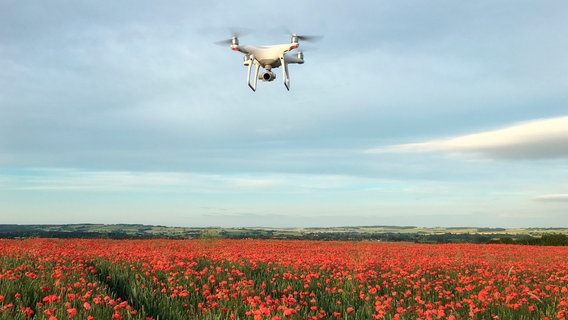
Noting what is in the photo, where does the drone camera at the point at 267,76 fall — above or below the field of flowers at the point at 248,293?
above

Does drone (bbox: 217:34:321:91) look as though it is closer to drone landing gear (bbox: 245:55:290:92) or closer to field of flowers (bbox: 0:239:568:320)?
drone landing gear (bbox: 245:55:290:92)

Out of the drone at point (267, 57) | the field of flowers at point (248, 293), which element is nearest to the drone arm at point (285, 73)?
the drone at point (267, 57)

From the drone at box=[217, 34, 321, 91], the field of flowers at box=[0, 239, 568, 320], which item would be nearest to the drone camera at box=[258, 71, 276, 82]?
the drone at box=[217, 34, 321, 91]

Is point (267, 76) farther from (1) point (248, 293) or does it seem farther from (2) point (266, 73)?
(1) point (248, 293)

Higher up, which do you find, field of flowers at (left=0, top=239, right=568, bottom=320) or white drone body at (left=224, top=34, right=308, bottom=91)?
white drone body at (left=224, top=34, right=308, bottom=91)

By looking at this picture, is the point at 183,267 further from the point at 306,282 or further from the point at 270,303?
the point at 270,303

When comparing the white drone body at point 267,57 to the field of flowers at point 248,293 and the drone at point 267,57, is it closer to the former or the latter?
the drone at point 267,57

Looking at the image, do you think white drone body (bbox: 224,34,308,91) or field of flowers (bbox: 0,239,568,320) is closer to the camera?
field of flowers (bbox: 0,239,568,320)

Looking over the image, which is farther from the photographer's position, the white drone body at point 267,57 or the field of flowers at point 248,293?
the white drone body at point 267,57

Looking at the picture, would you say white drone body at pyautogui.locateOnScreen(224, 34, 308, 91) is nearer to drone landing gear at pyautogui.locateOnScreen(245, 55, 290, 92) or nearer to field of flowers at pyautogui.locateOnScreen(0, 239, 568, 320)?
drone landing gear at pyautogui.locateOnScreen(245, 55, 290, 92)

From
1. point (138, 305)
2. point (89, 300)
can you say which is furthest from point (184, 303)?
point (89, 300)

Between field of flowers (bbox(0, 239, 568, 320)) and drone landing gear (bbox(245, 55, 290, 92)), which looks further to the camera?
drone landing gear (bbox(245, 55, 290, 92))
